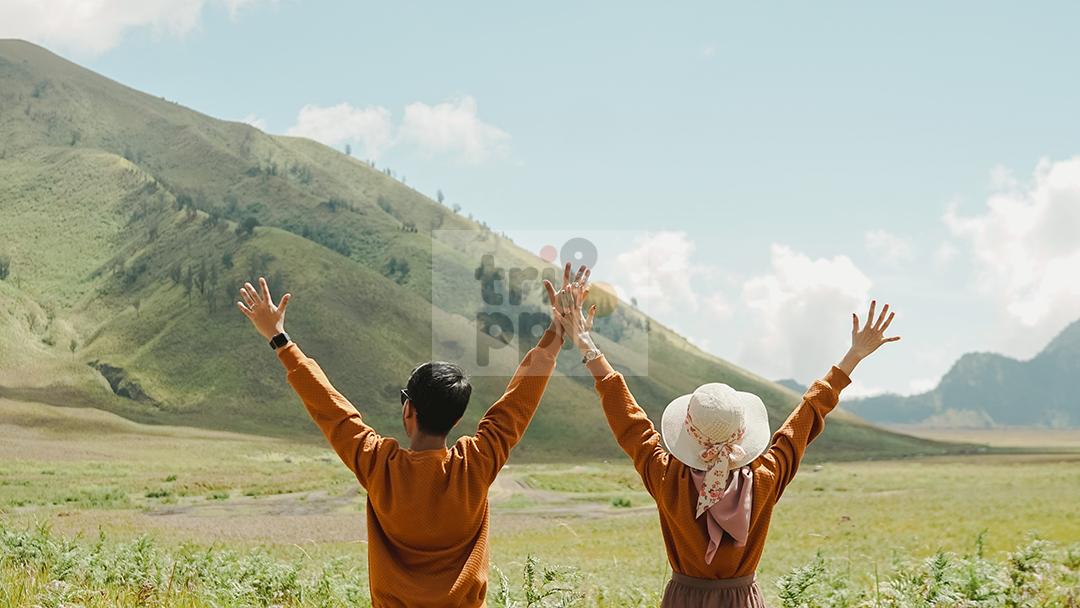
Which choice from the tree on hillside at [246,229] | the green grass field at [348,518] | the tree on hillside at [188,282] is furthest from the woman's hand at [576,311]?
the tree on hillside at [246,229]

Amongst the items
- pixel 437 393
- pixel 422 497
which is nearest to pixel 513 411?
pixel 437 393

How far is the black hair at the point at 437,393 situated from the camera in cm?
434

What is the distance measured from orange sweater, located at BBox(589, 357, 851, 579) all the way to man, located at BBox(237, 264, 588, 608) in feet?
1.86

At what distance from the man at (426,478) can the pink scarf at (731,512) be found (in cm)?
108

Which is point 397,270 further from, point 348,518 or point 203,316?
point 348,518

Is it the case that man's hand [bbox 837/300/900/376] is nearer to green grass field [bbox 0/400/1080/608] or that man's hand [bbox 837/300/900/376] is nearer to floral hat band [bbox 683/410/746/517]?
floral hat band [bbox 683/410/746/517]

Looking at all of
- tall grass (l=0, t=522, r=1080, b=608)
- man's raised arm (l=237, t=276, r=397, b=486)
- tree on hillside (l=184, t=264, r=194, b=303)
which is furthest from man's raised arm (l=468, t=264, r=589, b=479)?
tree on hillside (l=184, t=264, r=194, b=303)

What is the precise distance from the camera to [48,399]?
10544 cm

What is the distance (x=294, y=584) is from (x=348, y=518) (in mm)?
33814

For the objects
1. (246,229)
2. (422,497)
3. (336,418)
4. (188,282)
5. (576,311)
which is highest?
(246,229)

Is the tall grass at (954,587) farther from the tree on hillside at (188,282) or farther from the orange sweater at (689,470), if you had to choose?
the tree on hillside at (188,282)

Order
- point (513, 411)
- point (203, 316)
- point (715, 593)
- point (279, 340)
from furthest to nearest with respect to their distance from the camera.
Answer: point (203, 316), point (279, 340), point (513, 411), point (715, 593)

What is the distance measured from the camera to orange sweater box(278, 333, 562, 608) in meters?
4.41

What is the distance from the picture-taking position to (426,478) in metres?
4.39
